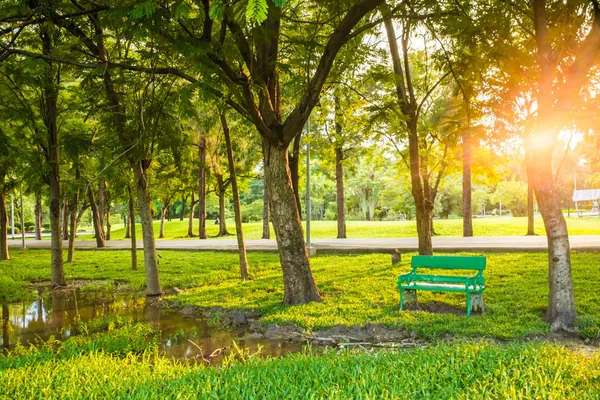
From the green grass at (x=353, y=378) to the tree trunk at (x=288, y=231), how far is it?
4.11 meters

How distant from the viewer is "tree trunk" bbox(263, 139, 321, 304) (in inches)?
367

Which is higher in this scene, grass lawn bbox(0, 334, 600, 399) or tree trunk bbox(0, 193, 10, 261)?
tree trunk bbox(0, 193, 10, 261)

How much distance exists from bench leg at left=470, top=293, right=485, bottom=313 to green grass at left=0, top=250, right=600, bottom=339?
214mm

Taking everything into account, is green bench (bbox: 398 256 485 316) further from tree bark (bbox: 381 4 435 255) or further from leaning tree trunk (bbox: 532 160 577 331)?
tree bark (bbox: 381 4 435 255)

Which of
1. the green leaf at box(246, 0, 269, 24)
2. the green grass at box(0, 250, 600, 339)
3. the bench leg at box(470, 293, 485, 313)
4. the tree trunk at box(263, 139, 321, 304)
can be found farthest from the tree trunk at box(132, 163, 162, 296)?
the green leaf at box(246, 0, 269, 24)

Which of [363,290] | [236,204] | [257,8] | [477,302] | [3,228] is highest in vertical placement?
[257,8]

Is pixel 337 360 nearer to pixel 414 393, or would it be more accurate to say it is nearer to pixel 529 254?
pixel 414 393

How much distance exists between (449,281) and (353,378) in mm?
5114

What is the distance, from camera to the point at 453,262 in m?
8.77

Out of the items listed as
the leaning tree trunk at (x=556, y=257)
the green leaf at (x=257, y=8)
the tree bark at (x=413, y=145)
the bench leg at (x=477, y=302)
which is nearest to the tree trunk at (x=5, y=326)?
the green leaf at (x=257, y=8)

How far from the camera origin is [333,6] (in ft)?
33.3

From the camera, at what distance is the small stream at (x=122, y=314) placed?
716cm

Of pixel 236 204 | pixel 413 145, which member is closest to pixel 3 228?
pixel 236 204

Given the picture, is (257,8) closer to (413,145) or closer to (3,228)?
(413,145)
